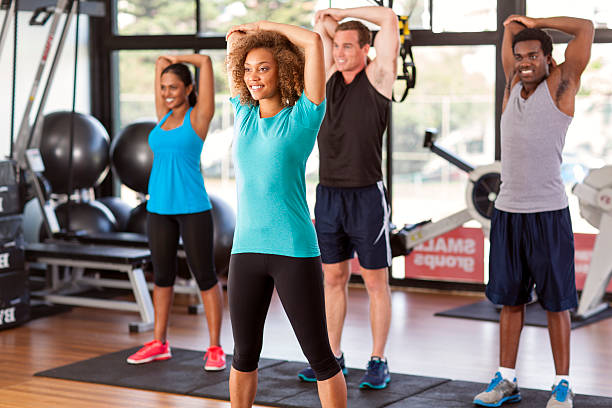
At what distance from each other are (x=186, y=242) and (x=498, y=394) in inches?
62.3

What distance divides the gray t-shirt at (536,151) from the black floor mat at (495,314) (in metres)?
1.80

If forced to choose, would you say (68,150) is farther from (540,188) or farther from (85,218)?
(540,188)

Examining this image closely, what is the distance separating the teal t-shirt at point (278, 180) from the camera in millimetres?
2547

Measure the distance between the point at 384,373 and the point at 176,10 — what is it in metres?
3.86

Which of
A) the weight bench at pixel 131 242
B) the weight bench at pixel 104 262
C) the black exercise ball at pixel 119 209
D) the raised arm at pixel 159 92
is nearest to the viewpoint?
Result: the raised arm at pixel 159 92

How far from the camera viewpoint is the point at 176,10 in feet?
22.0

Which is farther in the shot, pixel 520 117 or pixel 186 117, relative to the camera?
pixel 186 117

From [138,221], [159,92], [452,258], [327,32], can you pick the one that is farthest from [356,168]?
[138,221]

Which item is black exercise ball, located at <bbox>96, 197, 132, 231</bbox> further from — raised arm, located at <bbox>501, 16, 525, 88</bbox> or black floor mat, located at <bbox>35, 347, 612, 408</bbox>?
raised arm, located at <bbox>501, 16, 525, 88</bbox>

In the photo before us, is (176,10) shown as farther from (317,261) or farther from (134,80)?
(317,261)

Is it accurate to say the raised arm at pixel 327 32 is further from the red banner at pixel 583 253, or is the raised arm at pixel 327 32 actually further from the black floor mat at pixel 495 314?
the red banner at pixel 583 253

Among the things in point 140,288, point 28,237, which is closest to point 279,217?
point 140,288

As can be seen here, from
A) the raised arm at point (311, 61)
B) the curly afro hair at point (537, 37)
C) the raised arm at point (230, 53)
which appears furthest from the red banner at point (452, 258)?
the raised arm at point (311, 61)

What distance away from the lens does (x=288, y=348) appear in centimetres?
464
